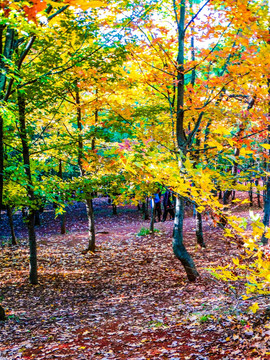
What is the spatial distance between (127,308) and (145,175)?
4.18m

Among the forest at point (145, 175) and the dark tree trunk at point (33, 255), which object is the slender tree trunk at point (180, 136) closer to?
the forest at point (145, 175)

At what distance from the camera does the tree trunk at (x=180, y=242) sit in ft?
23.3

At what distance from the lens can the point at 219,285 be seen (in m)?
6.81

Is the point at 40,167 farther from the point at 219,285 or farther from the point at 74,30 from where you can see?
the point at 219,285

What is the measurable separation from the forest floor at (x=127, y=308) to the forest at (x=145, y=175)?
0.13ft

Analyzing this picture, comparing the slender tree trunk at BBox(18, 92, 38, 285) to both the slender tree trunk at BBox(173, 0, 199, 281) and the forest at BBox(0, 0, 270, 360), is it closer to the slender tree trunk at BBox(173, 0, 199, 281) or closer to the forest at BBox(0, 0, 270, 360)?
the forest at BBox(0, 0, 270, 360)

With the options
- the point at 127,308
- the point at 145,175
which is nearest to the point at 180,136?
the point at 145,175

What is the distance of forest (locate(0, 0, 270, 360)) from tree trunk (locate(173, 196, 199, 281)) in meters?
0.03

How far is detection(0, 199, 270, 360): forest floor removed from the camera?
4.06 metres

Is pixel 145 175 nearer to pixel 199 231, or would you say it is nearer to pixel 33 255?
pixel 33 255

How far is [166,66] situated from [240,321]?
5.26 meters

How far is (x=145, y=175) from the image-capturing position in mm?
3936

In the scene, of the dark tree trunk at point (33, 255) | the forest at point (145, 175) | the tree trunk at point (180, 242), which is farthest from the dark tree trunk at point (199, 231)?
the dark tree trunk at point (33, 255)

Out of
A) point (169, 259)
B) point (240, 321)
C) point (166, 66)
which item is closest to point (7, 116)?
point (166, 66)
